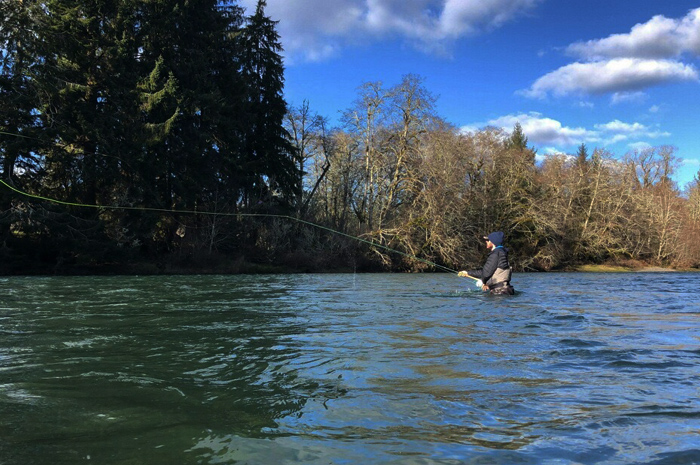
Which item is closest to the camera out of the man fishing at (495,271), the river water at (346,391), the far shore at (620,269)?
the river water at (346,391)

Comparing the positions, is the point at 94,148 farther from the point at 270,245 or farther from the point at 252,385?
the point at 252,385

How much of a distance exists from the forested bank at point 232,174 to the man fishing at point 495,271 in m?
14.8

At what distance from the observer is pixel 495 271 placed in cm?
1334

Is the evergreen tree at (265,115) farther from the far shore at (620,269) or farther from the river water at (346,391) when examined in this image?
the river water at (346,391)

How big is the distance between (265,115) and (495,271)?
27.7m

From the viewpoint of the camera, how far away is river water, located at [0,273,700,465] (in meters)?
3.21

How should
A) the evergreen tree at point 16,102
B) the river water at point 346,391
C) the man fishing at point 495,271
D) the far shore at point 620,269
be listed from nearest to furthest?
the river water at point 346,391 → the man fishing at point 495,271 → the evergreen tree at point 16,102 → the far shore at point 620,269

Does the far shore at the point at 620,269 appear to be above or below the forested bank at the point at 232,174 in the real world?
below

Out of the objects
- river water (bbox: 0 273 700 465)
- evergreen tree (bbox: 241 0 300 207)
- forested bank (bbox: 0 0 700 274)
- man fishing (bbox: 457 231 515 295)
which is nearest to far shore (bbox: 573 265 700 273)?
forested bank (bbox: 0 0 700 274)

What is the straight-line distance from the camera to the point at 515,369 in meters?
5.41

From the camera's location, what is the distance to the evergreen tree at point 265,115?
35.7 metres

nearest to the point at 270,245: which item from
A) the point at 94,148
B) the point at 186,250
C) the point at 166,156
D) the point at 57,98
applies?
the point at 186,250

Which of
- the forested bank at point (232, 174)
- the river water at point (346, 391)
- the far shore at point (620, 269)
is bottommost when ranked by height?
the river water at point (346, 391)

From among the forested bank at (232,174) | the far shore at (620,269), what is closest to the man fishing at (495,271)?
the forested bank at (232,174)
